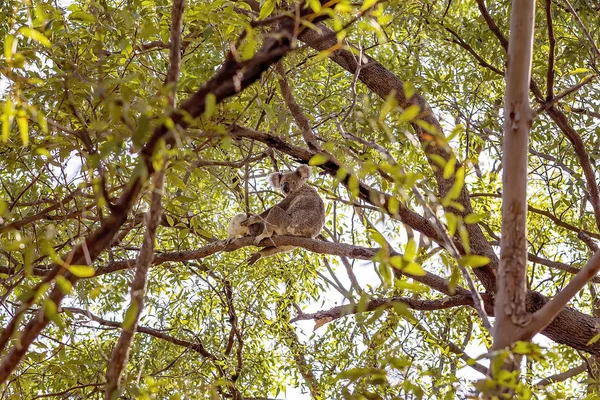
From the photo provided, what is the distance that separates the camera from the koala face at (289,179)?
6500 mm

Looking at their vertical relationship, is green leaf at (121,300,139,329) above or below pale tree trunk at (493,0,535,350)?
below

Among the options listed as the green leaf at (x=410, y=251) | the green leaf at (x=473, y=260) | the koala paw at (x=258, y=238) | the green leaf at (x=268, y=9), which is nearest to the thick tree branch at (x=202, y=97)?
the green leaf at (x=410, y=251)

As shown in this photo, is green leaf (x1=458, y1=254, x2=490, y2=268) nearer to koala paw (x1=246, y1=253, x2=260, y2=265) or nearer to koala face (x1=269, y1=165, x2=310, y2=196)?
koala paw (x1=246, y1=253, x2=260, y2=265)

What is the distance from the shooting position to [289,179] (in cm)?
657

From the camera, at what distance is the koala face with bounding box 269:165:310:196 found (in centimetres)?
650

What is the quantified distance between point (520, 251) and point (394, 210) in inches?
15.8

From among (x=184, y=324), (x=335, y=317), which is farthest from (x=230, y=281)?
(x=335, y=317)

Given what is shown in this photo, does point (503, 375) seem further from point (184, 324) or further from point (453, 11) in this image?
point (453, 11)

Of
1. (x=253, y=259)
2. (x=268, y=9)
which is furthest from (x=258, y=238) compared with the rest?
(x=268, y=9)

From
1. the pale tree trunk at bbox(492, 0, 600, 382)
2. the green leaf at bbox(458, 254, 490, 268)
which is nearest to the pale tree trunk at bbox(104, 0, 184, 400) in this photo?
the green leaf at bbox(458, 254, 490, 268)

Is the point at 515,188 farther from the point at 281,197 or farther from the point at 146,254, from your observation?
Answer: the point at 281,197

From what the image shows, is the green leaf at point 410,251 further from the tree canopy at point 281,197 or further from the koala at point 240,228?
the koala at point 240,228

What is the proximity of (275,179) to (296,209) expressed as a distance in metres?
0.34

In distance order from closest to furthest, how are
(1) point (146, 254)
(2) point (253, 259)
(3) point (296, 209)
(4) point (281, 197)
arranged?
(1) point (146, 254)
(2) point (253, 259)
(3) point (296, 209)
(4) point (281, 197)
